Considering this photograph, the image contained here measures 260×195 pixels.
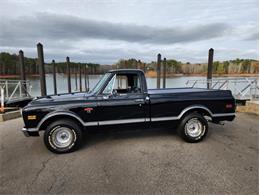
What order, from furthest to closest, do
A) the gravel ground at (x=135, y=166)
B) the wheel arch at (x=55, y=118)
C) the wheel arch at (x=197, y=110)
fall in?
the wheel arch at (x=197, y=110) → the wheel arch at (x=55, y=118) → the gravel ground at (x=135, y=166)

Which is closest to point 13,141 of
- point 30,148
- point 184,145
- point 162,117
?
point 30,148

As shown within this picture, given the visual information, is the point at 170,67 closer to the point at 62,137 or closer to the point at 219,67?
the point at 219,67

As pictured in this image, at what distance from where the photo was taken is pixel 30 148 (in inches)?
174

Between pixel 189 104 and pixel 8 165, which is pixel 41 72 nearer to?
pixel 8 165

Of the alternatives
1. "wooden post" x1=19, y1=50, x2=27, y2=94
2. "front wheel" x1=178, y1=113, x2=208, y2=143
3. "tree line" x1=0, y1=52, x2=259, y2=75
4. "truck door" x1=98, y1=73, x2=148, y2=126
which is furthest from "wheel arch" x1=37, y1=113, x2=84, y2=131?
"tree line" x1=0, y1=52, x2=259, y2=75

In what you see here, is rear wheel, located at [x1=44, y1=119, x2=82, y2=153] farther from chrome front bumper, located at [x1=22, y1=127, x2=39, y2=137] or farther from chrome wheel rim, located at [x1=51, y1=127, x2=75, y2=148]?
chrome front bumper, located at [x1=22, y1=127, x2=39, y2=137]

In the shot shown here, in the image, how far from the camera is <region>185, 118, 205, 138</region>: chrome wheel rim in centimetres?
465

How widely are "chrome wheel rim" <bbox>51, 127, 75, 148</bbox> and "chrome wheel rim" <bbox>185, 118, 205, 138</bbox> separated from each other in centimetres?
277

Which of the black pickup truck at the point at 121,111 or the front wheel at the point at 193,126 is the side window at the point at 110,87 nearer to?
the black pickup truck at the point at 121,111

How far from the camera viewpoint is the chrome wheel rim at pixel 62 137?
4074 millimetres

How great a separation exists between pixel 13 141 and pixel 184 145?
14.5 ft

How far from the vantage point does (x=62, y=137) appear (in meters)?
4.17

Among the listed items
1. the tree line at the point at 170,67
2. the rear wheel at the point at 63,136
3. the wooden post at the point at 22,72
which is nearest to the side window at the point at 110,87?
the rear wheel at the point at 63,136

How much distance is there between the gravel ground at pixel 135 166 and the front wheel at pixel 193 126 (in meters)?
0.18
